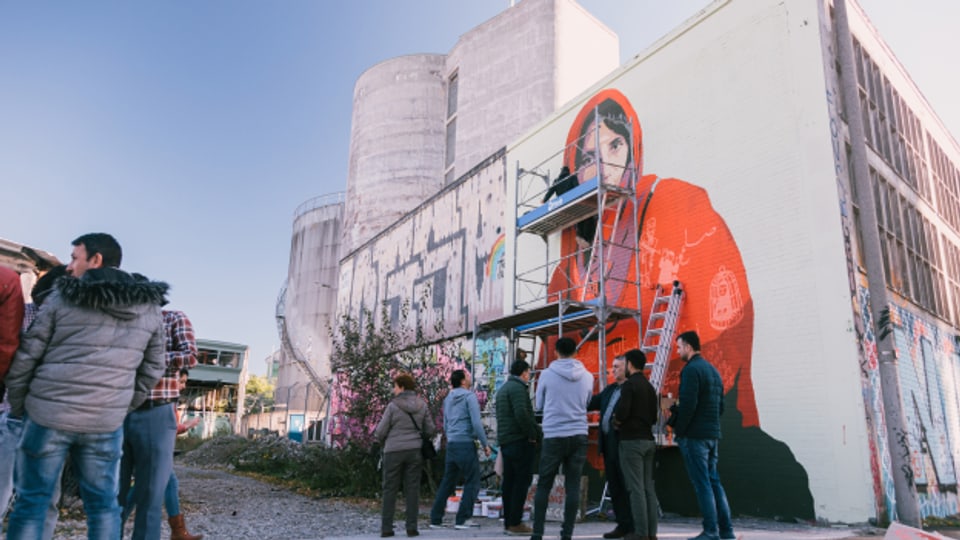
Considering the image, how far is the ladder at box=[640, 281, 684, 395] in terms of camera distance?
9.15 m

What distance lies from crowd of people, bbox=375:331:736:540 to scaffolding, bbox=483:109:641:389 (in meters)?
3.76

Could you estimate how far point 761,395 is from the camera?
8.27 metres

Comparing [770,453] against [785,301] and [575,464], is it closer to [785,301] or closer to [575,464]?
[785,301]

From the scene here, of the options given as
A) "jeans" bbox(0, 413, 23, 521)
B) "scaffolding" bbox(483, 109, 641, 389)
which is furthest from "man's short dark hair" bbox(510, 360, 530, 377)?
"jeans" bbox(0, 413, 23, 521)

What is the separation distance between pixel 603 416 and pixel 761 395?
3.10 metres

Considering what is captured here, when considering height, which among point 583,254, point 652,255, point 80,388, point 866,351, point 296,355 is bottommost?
point 80,388

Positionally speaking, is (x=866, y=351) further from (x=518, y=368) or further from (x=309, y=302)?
(x=309, y=302)

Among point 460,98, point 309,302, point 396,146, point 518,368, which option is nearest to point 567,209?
point 518,368

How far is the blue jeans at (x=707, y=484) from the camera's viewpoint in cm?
550

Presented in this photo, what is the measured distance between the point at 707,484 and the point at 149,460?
447cm

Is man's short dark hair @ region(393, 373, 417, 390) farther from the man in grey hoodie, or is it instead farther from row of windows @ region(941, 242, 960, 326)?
row of windows @ region(941, 242, 960, 326)

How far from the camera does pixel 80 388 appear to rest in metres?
3.28

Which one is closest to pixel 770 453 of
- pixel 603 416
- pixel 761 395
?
pixel 761 395

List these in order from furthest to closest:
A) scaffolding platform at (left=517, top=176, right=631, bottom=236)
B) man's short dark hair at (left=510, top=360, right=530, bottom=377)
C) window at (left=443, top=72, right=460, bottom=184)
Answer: window at (left=443, top=72, right=460, bottom=184) < scaffolding platform at (left=517, top=176, right=631, bottom=236) < man's short dark hair at (left=510, top=360, right=530, bottom=377)
